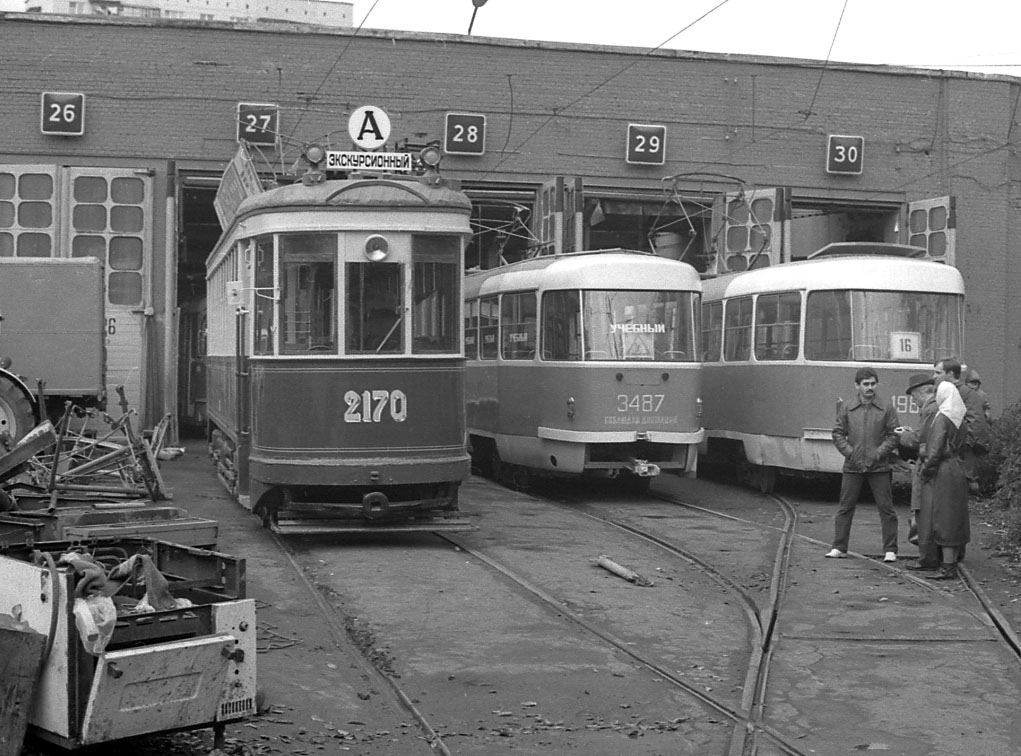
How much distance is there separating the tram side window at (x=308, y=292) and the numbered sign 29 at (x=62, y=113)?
12.6m

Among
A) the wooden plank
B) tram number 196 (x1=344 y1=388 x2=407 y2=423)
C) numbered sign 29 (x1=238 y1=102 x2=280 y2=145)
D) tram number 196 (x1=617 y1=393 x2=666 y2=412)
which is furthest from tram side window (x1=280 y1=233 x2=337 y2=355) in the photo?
numbered sign 29 (x1=238 y1=102 x2=280 y2=145)

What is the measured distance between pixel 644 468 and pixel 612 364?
1.20m

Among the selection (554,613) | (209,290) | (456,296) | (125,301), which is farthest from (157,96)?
(554,613)

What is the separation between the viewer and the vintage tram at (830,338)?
15.8 metres

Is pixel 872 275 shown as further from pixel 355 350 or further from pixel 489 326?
pixel 355 350

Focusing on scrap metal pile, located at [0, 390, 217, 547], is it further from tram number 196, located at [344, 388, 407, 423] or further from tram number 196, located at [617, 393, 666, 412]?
tram number 196, located at [617, 393, 666, 412]

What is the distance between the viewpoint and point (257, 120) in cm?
2334

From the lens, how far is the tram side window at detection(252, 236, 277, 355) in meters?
11.8

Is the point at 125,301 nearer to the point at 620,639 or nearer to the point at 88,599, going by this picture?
the point at 620,639

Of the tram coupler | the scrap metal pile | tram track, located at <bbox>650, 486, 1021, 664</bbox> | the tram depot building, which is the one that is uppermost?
the tram depot building

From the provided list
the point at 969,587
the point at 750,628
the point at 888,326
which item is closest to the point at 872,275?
the point at 888,326

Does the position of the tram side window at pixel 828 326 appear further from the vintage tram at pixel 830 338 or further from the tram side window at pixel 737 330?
the tram side window at pixel 737 330

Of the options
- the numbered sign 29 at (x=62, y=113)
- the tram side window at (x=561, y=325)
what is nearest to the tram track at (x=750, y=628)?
the tram side window at (x=561, y=325)

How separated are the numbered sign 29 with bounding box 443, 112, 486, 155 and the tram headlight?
13005 mm
